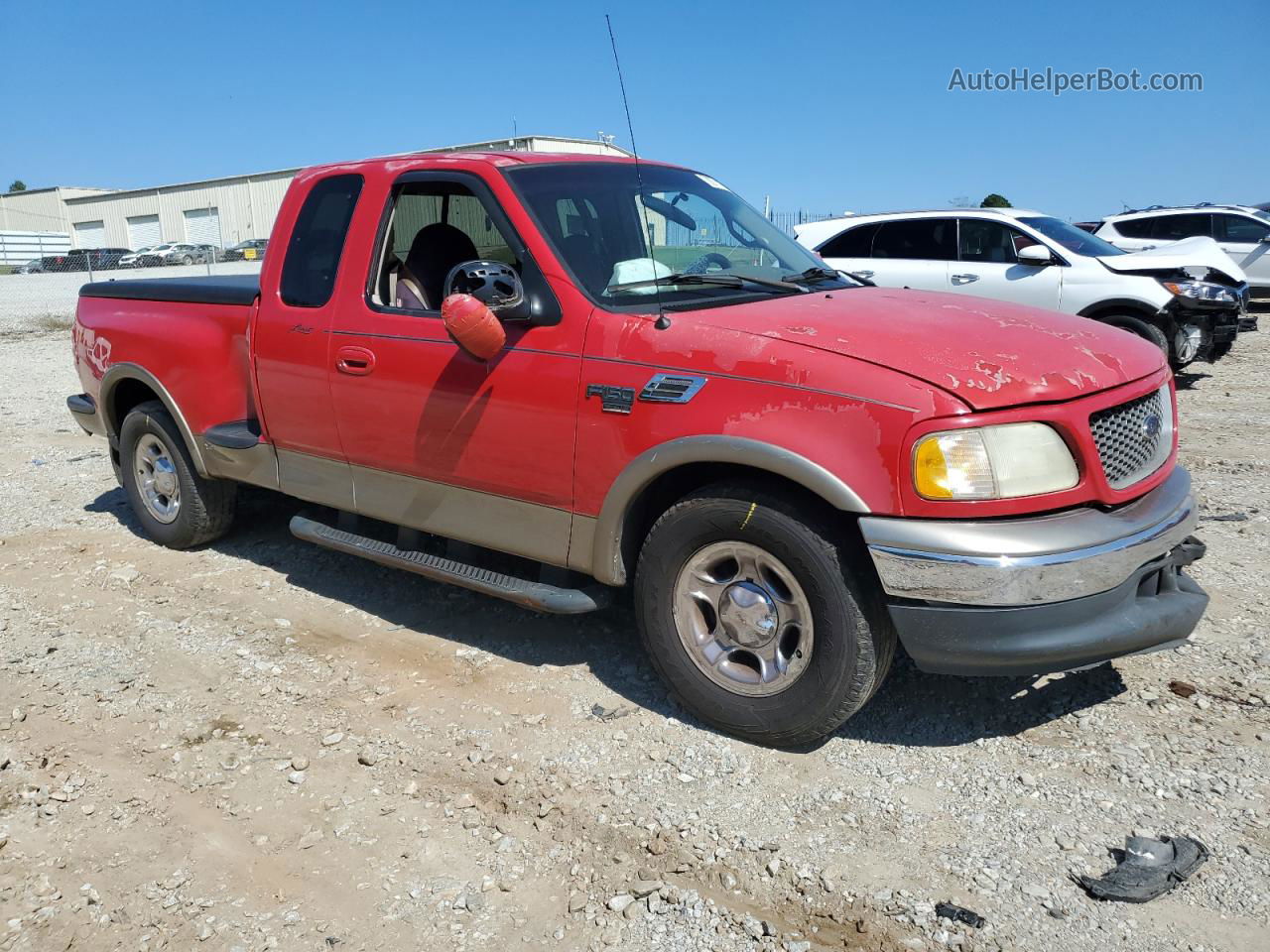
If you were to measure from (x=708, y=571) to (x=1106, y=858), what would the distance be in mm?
1499

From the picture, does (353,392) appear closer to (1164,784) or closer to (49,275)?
(1164,784)

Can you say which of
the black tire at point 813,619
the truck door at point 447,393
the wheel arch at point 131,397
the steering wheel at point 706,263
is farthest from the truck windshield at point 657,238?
the wheel arch at point 131,397

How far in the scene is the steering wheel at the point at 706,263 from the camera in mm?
4176

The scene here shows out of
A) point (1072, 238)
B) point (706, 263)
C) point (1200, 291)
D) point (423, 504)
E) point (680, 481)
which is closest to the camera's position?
point (680, 481)

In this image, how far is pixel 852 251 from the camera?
11.4 meters

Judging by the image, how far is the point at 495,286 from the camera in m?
3.81

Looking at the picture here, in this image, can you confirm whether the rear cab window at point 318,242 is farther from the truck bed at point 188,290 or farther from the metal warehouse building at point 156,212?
the metal warehouse building at point 156,212

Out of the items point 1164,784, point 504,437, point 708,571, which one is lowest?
point 1164,784

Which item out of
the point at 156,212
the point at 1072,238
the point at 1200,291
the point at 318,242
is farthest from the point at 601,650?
the point at 156,212

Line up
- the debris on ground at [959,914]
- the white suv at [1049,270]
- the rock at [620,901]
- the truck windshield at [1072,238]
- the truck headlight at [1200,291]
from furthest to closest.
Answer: the truck windshield at [1072,238] → the white suv at [1049,270] → the truck headlight at [1200,291] → the rock at [620,901] → the debris on ground at [959,914]

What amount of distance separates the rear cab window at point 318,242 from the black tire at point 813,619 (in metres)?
2.10

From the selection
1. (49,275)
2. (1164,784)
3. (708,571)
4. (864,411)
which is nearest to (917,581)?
(864,411)

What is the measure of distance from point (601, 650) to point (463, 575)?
72 cm

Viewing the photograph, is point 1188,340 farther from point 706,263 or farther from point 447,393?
point 447,393
